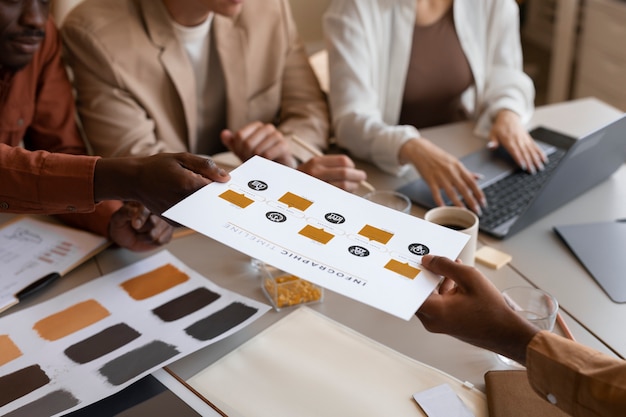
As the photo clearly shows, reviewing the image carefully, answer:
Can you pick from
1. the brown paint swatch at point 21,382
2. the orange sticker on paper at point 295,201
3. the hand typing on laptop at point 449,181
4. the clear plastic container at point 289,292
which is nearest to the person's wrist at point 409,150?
Result: the hand typing on laptop at point 449,181

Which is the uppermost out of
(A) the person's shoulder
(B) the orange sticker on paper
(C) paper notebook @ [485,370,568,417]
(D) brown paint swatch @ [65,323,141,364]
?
(A) the person's shoulder

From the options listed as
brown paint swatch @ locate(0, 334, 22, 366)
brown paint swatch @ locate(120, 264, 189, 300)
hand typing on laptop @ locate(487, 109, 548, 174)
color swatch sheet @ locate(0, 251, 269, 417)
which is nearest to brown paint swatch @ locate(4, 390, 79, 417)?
color swatch sheet @ locate(0, 251, 269, 417)

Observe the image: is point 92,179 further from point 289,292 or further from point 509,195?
point 509,195

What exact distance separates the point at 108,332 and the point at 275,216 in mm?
339

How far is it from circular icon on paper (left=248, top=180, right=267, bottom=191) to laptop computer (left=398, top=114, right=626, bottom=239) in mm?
493

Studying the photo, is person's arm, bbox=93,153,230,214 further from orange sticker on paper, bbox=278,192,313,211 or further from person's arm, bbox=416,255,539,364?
person's arm, bbox=416,255,539,364

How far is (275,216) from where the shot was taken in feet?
2.79

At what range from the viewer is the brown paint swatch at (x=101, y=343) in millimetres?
952

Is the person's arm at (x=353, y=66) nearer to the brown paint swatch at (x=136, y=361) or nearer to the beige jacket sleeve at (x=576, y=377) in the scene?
the brown paint swatch at (x=136, y=361)

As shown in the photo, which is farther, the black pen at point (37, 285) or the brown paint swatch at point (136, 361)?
the black pen at point (37, 285)

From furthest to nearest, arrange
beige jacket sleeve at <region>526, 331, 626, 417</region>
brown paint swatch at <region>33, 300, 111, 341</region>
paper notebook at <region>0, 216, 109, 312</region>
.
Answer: paper notebook at <region>0, 216, 109, 312</region>, brown paint swatch at <region>33, 300, 111, 341</region>, beige jacket sleeve at <region>526, 331, 626, 417</region>

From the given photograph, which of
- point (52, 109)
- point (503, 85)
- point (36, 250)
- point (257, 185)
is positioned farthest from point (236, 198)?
point (503, 85)

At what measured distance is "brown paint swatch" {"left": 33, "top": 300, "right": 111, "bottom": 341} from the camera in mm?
1009

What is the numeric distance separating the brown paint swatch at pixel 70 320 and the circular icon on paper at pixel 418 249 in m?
0.49
